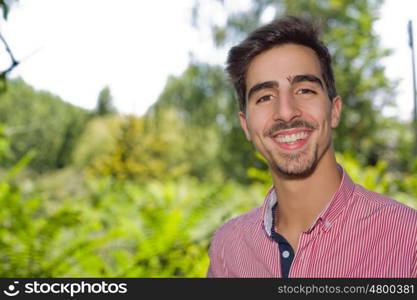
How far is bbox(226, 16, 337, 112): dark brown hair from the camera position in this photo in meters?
1.86

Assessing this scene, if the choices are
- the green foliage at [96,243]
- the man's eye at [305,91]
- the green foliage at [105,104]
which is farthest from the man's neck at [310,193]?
the green foliage at [105,104]

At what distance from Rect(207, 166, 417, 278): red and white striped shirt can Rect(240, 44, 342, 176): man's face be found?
19 cm

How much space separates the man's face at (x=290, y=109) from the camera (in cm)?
172

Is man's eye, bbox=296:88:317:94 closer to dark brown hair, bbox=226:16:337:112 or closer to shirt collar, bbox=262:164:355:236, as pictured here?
dark brown hair, bbox=226:16:337:112

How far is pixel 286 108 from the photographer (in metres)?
1.74

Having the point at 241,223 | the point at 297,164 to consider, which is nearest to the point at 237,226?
the point at 241,223

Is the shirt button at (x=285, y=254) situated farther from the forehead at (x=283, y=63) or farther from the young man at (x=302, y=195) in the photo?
the forehead at (x=283, y=63)

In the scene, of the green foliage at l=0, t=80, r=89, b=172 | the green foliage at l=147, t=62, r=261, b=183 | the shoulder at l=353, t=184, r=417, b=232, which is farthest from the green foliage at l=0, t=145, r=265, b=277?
the green foliage at l=0, t=80, r=89, b=172

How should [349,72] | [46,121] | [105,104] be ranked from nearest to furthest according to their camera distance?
[349,72] < [46,121] < [105,104]

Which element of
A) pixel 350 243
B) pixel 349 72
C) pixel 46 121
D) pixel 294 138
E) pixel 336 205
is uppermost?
pixel 46 121

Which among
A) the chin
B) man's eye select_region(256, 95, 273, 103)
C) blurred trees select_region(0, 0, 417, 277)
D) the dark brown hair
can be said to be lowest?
the chin

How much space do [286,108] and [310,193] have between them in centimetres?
34

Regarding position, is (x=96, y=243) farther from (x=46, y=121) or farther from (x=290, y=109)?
(x=46, y=121)

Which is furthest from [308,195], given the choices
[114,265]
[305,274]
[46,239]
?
[114,265]
